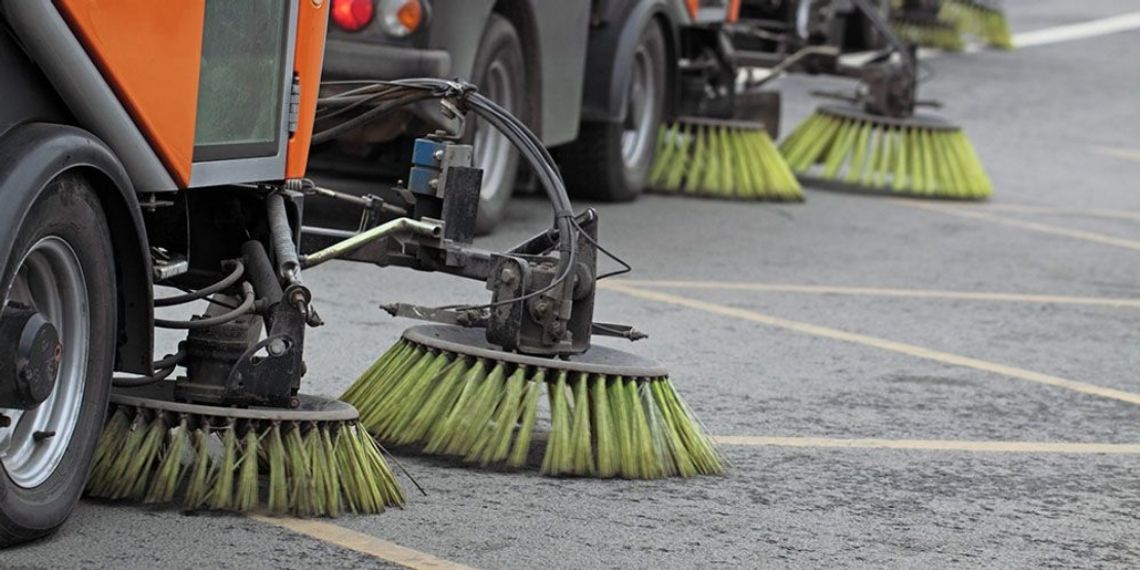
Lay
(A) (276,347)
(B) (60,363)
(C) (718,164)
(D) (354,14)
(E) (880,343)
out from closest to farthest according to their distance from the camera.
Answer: (B) (60,363), (A) (276,347), (E) (880,343), (D) (354,14), (C) (718,164)

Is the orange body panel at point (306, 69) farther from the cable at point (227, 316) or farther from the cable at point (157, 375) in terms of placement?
the cable at point (157, 375)

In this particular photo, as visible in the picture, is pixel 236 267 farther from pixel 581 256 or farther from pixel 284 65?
pixel 581 256

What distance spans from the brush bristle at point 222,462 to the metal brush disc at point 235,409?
1 centimetres

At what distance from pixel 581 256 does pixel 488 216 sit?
385 centimetres

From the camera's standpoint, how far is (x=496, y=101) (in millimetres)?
9180

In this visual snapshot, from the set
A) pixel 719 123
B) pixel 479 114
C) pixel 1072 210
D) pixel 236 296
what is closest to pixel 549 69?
pixel 719 123

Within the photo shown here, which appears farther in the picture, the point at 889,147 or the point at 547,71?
the point at 889,147

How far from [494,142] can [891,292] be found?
5.91 feet

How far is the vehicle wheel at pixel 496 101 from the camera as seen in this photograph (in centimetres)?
887

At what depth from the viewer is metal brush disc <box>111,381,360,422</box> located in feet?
14.7

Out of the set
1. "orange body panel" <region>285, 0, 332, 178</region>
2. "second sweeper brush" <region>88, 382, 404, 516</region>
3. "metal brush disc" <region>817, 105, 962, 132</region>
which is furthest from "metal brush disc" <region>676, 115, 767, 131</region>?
"second sweeper brush" <region>88, 382, 404, 516</region>

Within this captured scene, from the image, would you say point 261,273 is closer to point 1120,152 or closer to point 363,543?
point 363,543

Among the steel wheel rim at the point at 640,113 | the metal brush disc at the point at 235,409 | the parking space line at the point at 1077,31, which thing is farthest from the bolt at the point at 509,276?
the parking space line at the point at 1077,31

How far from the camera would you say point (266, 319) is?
4852 millimetres
